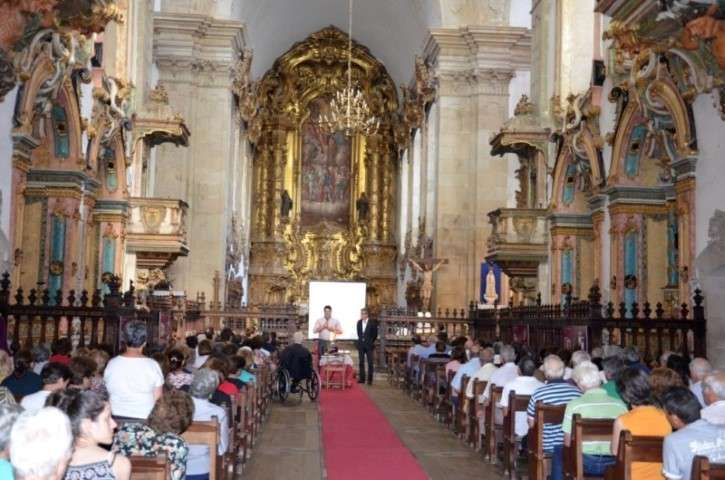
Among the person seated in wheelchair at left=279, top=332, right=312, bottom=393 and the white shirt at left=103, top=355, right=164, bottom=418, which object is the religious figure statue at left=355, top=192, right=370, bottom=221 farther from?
the white shirt at left=103, top=355, right=164, bottom=418

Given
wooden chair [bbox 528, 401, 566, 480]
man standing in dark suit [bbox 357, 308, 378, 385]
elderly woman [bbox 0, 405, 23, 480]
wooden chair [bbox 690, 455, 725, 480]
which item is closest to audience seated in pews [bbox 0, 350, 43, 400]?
elderly woman [bbox 0, 405, 23, 480]

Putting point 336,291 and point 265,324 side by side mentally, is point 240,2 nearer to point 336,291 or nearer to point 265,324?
point 265,324

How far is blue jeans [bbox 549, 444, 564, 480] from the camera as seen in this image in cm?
714

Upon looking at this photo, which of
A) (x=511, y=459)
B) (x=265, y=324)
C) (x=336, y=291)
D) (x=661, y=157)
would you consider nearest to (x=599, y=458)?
(x=511, y=459)

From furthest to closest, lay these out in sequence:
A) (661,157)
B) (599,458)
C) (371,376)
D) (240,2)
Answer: (240,2) < (371,376) < (661,157) < (599,458)

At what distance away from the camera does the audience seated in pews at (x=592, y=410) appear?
21.6 feet

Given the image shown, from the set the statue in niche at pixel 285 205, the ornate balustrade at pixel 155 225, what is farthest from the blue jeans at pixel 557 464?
the statue in niche at pixel 285 205

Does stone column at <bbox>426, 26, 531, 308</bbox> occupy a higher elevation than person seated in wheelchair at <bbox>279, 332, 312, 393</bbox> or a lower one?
higher

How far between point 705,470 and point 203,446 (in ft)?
10.9

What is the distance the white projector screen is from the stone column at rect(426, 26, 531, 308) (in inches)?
432

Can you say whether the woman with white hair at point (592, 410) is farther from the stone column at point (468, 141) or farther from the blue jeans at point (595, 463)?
the stone column at point (468, 141)

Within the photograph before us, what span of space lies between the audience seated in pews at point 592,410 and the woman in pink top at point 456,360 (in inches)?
256

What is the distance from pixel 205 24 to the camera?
2494 centimetres

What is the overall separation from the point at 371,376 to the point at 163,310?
559 centimetres
